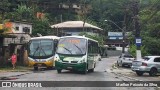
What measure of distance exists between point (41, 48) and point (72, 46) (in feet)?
27.0

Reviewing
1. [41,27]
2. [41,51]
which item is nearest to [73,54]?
[41,51]

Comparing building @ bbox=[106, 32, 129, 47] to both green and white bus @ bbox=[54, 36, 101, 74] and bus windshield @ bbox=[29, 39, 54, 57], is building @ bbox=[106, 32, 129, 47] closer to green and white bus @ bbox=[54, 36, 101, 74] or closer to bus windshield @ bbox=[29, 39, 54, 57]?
bus windshield @ bbox=[29, 39, 54, 57]

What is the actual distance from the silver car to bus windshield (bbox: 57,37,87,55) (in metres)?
4.68

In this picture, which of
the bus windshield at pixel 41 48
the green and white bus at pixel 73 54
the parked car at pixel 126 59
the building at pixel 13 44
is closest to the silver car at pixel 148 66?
the green and white bus at pixel 73 54

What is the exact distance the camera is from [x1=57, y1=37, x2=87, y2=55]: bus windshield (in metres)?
29.7

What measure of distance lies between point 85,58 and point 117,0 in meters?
87.1

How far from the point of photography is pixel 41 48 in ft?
123

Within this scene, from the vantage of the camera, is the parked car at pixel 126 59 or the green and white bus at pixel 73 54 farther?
the parked car at pixel 126 59

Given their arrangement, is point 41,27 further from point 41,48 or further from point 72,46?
point 72,46

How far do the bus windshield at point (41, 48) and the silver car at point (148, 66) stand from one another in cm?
944

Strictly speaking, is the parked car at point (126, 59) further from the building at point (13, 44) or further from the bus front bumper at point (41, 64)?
the bus front bumper at point (41, 64)

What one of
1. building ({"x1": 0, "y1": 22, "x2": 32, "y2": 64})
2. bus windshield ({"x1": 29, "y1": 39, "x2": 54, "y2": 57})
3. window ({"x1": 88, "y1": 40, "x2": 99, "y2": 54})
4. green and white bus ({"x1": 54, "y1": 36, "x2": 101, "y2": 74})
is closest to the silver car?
window ({"x1": 88, "y1": 40, "x2": 99, "y2": 54})

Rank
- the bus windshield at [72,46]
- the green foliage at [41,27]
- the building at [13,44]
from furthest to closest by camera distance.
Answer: the green foliage at [41,27]
the building at [13,44]
the bus windshield at [72,46]

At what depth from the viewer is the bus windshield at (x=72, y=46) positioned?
29.7 m
